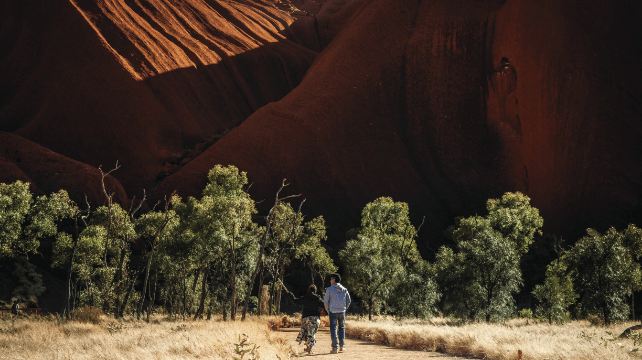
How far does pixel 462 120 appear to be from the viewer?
202ft

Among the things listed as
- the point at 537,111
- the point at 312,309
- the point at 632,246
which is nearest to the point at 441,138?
the point at 537,111

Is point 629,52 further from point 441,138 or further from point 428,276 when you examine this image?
point 428,276

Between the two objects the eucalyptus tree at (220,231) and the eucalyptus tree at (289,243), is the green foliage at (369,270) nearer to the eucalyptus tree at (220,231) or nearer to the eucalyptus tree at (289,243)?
the eucalyptus tree at (289,243)

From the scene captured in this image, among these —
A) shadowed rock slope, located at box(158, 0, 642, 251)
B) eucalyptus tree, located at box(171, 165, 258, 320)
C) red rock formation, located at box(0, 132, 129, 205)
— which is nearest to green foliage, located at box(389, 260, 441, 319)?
eucalyptus tree, located at box(171, 165, 258, 320)

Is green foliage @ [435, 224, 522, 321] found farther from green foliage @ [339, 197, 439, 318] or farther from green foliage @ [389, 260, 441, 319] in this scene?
green foliage @ [339, 197, 439, 318]

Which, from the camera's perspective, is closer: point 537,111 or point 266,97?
point 537,111

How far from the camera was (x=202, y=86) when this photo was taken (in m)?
78.9

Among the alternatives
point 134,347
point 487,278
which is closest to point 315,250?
point 487,278

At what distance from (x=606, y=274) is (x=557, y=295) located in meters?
3.27

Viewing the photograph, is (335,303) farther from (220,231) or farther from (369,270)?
(369,270)

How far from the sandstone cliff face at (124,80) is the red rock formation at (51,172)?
10.3m

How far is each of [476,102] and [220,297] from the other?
4186 cm

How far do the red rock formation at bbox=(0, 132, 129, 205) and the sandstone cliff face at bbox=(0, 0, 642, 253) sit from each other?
3.10m

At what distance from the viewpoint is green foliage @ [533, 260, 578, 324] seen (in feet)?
86.4
